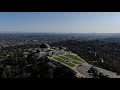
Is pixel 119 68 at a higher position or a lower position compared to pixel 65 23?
lower

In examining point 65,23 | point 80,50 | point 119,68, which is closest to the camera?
point 65,23

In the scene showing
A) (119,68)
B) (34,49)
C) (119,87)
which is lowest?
(119,68)

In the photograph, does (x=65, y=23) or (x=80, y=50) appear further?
(x=80, y=50)

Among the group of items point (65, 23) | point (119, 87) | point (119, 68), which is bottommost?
point (119, 68)

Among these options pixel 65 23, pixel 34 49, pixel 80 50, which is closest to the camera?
pixel 65 23
